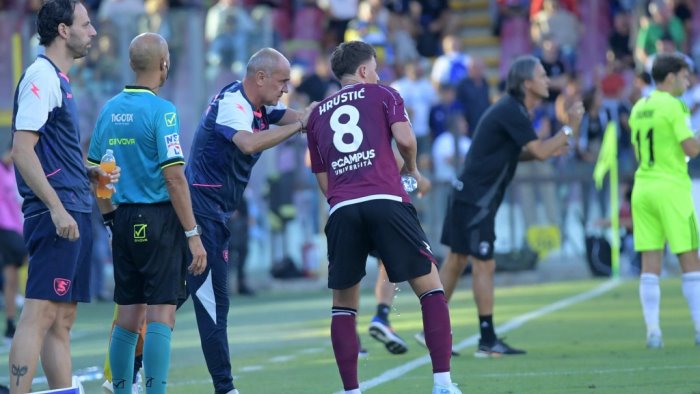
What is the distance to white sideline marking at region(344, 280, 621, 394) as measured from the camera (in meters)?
10.1

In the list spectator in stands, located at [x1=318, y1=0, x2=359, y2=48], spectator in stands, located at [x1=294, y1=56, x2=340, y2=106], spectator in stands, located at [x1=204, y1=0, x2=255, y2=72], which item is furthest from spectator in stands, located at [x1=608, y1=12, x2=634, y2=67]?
spectator in stands, located at [x1=204, y1=0, x2=255, y2=72]

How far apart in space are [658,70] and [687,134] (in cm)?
→ 60

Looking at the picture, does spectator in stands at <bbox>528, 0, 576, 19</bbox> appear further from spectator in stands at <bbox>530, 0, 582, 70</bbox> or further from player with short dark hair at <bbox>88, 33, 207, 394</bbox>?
player with short dark hair at <bbox>88, 33, 207, 394</bbox>

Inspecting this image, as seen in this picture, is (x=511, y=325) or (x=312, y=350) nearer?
(x=312, y=350)

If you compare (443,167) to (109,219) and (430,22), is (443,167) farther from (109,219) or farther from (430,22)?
(109,219)

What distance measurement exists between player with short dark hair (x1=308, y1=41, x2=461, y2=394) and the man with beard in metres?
1.27

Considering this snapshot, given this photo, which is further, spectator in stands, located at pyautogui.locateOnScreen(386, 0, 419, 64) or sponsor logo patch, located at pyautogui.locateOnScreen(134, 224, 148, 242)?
spectator in stands, located at pyautogui.locateOnScreen(386, 0, 419, 64)

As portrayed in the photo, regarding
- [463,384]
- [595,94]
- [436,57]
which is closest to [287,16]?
[436,57]

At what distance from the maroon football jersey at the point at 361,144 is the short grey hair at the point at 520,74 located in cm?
328

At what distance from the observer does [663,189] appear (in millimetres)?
11484

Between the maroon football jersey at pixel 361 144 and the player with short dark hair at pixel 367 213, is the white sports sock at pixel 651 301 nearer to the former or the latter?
the player with short dark hair at pixel 367 213

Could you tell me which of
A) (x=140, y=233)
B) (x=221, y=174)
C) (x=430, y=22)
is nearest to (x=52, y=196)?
(x=140, y=233)

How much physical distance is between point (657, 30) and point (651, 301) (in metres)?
12.7

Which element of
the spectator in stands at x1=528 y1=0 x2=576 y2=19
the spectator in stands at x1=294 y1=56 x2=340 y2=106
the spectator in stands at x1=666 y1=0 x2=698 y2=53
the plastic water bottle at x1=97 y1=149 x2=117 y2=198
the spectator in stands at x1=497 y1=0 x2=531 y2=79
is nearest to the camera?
the plastic water bottle at x1=97 y1=149 x2=117 y2=198
